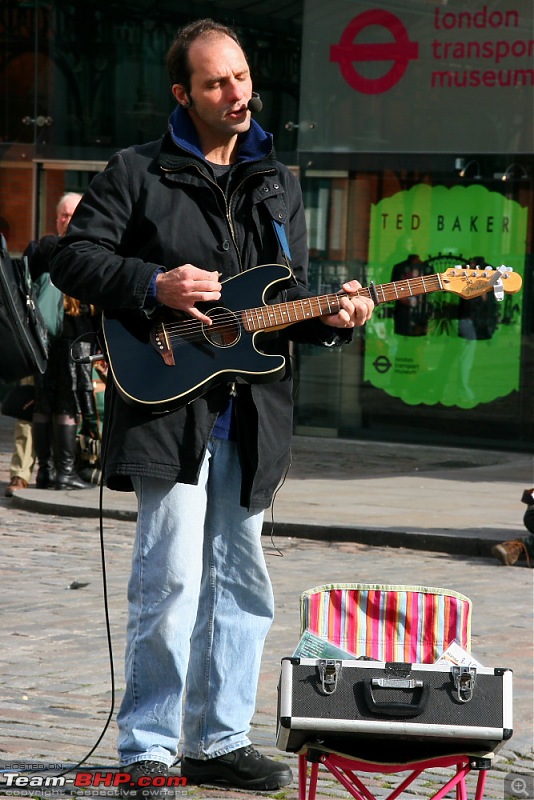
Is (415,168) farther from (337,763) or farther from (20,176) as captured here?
(337,763)

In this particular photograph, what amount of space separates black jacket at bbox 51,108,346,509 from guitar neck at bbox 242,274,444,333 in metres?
0.09

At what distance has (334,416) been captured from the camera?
15.3 metres

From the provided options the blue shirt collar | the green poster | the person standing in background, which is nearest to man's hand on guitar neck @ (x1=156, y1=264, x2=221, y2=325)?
the blue shirt collar

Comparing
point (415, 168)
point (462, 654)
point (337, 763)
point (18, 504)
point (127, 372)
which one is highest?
point (415, 168)

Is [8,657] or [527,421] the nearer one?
[8,657]

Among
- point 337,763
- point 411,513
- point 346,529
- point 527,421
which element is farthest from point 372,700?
point 527,421

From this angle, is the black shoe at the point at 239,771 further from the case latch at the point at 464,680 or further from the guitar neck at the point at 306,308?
the guitar neck at the point at 306,308

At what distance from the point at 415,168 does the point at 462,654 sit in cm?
1175

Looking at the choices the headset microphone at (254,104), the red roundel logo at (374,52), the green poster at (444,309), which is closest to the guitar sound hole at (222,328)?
the headset microphone at (254,104)

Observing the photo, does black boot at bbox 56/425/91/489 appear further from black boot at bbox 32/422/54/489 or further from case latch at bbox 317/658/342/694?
case latch at bbox 317/658/342/694

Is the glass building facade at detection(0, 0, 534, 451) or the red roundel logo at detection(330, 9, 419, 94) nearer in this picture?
the glass building facade at detection(0, 0, 534, 451)

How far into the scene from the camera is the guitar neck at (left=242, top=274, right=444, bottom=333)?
13.0 feet

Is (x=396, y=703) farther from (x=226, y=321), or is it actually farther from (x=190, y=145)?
(x=190, y=145)

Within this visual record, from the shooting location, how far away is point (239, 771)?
405 cm
